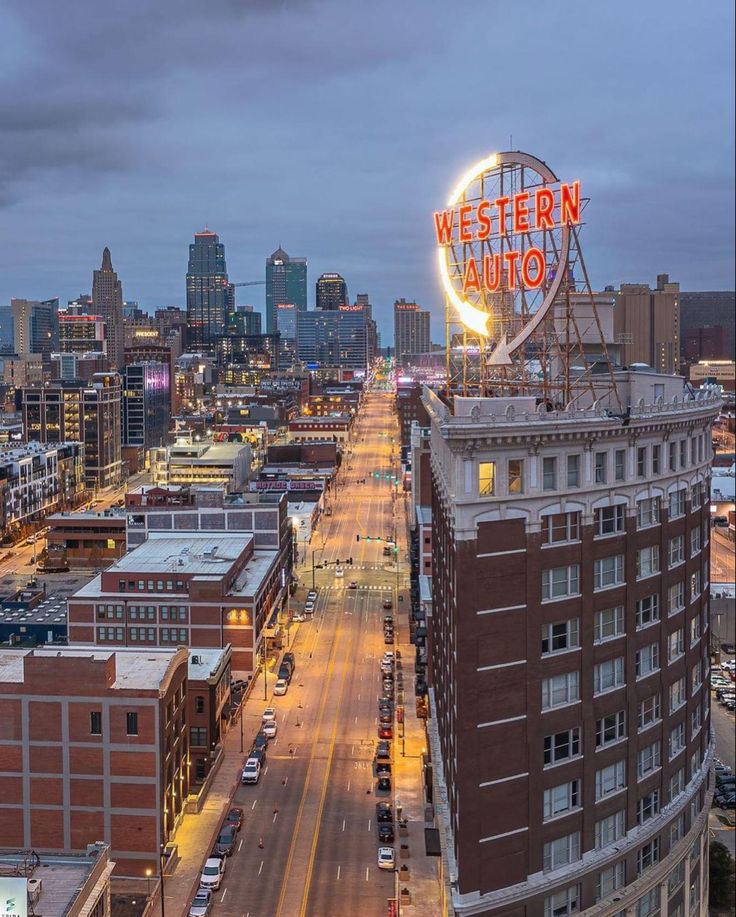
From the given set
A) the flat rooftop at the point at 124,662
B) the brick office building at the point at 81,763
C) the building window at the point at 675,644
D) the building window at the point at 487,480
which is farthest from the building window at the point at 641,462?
the flat rooftop at the point at 124,662

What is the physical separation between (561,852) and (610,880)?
3080 mm

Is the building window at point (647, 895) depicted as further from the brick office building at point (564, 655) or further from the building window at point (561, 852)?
the building window at point (561, 852)

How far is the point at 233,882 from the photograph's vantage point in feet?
177

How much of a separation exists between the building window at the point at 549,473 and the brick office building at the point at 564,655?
5cm

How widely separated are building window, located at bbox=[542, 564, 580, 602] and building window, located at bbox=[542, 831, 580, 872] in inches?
367

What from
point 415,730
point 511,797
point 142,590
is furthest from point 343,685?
point 511,797

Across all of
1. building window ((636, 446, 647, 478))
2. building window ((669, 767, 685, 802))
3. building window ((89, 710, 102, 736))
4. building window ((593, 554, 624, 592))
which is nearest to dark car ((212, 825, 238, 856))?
building window ((89, 710, 102, 736))

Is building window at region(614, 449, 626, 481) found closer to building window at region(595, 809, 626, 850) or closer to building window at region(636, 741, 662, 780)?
building window at region(636, 741, 662, 780)

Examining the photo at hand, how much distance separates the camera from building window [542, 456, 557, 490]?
39219 millimetres

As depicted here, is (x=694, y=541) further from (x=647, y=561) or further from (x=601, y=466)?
(x=601, y=466)

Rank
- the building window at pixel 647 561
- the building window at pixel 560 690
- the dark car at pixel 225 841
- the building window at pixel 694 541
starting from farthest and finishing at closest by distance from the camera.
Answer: the dark car at pixel 225 841 < the building window at pixel 694 541 < the building window at pixel 647 561 < the building window at pixel 560 690

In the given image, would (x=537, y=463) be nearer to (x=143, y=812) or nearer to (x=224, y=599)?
(x=143, y=812)

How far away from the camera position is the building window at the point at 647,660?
139 ft

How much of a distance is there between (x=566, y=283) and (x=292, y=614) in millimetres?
70132
